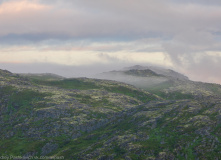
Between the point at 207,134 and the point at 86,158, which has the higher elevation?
the point at 207,134

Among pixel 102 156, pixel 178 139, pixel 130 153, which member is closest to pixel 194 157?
pixel 178 139

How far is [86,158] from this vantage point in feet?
643

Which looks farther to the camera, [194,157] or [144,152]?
[144,152]

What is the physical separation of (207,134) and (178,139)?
22.5m

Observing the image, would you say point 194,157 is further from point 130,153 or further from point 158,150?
point 130,153

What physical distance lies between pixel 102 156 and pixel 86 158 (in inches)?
493

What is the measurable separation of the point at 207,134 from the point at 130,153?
61.3 m

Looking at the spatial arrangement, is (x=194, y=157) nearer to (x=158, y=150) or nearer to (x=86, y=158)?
(x=158, y=150)

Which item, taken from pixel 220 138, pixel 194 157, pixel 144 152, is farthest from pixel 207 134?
pixel 144 152

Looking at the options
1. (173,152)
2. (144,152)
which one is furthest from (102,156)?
(173,152)

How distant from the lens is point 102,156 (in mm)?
194375

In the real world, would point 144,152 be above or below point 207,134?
below

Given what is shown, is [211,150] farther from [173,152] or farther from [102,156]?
[102,156]

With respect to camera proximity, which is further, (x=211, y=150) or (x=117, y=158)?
(x=117, y=158)
